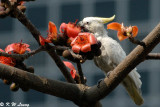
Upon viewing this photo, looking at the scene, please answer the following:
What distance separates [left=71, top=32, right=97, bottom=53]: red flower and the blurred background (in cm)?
940

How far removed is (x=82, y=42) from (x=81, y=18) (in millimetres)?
9627

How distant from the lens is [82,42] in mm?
2146

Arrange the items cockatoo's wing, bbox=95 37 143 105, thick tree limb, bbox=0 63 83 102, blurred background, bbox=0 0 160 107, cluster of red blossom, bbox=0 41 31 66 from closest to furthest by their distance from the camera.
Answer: thick tree limb, bbox=0 63 83 102, cluster of red blossom, bbox=0 41 31 66, cockatoo's wing, bbox=95 37 143 105, blurred background, bbox=0 0 160 107

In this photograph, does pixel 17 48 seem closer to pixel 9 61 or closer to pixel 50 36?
pixel 9 61

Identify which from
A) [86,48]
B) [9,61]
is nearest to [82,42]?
[86,48]

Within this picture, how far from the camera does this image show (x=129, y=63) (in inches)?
81.7

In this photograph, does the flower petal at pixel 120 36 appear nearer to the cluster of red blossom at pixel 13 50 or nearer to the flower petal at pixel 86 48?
the flower petal at pixel 86 48

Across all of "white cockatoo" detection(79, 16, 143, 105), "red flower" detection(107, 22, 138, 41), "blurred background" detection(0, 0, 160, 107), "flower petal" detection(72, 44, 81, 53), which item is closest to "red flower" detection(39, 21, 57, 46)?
"flower petal" detection(72, 44, 81, 53)

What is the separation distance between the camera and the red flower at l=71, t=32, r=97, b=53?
2.14 meters

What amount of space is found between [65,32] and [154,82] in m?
10.7

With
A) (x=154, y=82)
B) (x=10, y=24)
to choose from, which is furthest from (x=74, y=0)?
(x=154, y=82)

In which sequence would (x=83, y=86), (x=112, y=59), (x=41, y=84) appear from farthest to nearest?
(x=112, y=59) < (x=83, y=86) < (x=41, y=84)

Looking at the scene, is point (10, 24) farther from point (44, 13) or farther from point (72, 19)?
point (72, 19)

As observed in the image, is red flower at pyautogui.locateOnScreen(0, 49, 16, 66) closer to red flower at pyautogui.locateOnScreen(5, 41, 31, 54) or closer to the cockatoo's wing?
red flower at pyautogui.locateOnScreen(5, 41, 31, 54)
